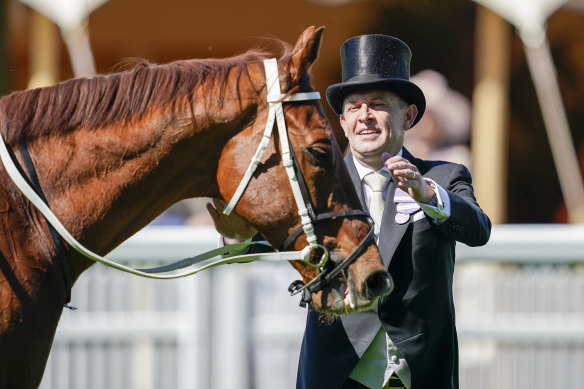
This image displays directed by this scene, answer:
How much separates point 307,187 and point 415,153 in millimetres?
3989

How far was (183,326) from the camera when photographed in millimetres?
6180

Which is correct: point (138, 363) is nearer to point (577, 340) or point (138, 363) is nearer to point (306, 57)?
point (577, 340)

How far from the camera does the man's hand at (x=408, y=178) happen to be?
2973 mm

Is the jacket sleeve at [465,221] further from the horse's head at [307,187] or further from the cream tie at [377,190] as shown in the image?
the horse's head at [307,187]

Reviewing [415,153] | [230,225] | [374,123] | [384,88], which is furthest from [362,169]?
[415,153]

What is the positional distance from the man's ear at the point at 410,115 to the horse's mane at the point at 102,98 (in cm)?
78

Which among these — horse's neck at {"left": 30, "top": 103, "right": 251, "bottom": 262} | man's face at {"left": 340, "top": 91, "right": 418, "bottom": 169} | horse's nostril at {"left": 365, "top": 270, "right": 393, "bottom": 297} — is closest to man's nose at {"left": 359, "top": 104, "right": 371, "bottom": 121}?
man's face at {"left": 340, "top": 91, "right": 418, "bottom": 169}

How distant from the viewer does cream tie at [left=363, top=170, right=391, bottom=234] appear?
11.3 feet

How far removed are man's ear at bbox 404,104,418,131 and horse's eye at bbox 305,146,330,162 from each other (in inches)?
23.8

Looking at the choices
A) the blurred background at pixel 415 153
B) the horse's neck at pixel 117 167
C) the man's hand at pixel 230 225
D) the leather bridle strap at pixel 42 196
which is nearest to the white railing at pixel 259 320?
the blurred background at pixel 415 153

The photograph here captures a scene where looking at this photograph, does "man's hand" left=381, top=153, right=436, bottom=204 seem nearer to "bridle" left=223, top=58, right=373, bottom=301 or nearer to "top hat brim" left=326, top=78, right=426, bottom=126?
"bridle" left=223, top=58, right=373, bottom=301

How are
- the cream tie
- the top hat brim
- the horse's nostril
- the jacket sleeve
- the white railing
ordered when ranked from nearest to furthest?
the horse's nostril < the jacket sleeve < the top hat brim < the cream tie < the white railing

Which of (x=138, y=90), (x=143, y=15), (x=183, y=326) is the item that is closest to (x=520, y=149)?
(x=143, y=15)

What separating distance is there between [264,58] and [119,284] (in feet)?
11.4
